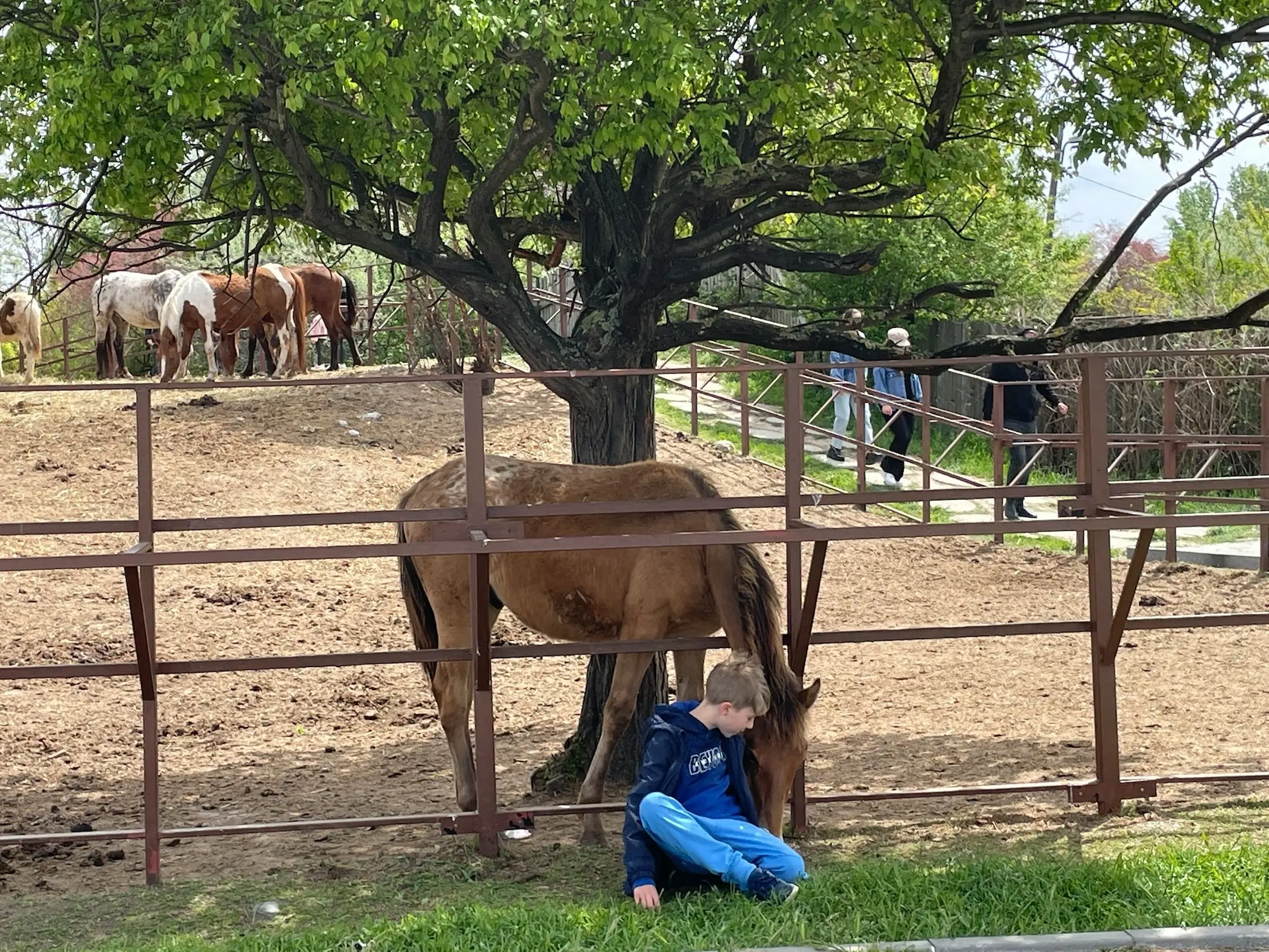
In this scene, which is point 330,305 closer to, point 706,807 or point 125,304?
point 125,304

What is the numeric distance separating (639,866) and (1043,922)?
1.34 meters

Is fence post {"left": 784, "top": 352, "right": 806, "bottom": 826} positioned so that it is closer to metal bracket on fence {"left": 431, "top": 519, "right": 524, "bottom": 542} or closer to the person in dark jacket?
metal bracket on fence {"left": 431, "top": 519, "right": 524, "bottom": 542}

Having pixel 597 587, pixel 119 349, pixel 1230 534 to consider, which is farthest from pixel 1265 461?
pixel 119 349

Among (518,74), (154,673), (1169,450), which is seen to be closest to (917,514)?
(1169,450)

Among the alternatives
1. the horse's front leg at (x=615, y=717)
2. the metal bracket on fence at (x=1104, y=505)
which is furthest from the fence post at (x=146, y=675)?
the metal bracket on fence at (x=1104, y=505)

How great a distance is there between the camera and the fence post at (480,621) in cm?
554

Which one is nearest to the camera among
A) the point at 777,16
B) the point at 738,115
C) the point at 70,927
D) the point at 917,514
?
the point at 70,927

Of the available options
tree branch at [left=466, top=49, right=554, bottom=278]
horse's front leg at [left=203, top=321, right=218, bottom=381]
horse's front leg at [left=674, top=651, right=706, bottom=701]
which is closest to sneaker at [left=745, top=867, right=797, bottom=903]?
horse's front leg at [left=674, top=651, right=706, bottom=701]

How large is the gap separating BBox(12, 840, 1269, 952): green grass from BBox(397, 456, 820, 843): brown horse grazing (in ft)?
3.62

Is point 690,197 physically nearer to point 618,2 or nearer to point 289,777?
point 618,2

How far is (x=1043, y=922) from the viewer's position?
426 centimetres

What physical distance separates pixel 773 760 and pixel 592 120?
3.16 m

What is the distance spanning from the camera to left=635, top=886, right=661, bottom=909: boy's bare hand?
4570mm

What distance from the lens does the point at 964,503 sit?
1617 cm
